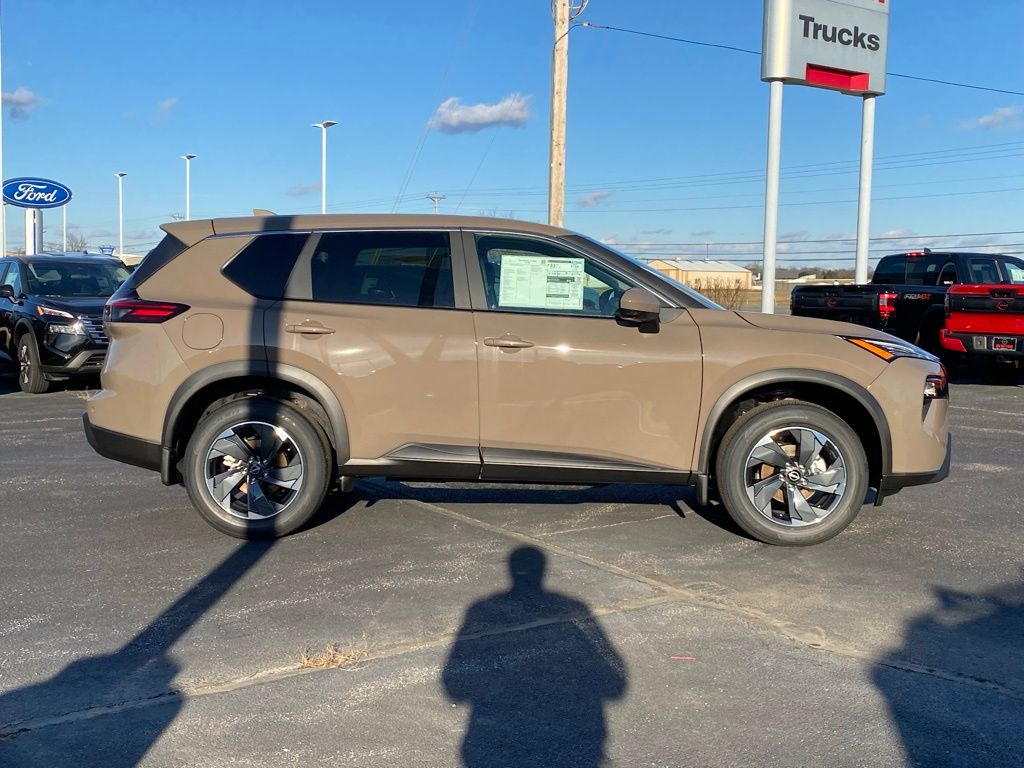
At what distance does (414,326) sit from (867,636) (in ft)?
9.11

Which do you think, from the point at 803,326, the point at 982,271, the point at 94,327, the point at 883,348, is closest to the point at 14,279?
the point at 94,327

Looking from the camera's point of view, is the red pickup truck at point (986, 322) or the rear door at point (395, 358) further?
the red pickup truck at point (986, 322)

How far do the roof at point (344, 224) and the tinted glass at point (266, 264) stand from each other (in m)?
0.08

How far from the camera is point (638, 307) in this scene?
510 cm

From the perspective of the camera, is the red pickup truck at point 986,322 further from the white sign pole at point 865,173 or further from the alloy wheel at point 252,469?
the alloy wheel at point 252,469

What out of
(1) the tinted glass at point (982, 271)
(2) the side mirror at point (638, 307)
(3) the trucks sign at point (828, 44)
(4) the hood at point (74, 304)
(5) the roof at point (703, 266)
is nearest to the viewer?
(2) the side mirror at point (638, 307)

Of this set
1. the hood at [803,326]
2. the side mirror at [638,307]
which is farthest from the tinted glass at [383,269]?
the hood at [803,326]

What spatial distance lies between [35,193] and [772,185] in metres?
19.4

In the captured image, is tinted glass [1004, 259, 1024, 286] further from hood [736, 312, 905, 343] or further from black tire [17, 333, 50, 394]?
black tire [17, 333, 50, 394]

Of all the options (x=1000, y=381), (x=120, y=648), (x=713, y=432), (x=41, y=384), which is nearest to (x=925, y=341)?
(x=1000, y=381)

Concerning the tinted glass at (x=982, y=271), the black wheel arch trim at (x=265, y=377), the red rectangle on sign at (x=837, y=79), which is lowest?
the black wheel arch trim at (x=265, y=377)

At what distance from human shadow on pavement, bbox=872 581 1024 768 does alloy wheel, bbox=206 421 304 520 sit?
324 centimetres

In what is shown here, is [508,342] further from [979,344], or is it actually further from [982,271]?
[982,271]

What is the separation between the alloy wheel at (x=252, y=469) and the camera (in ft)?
17.6
